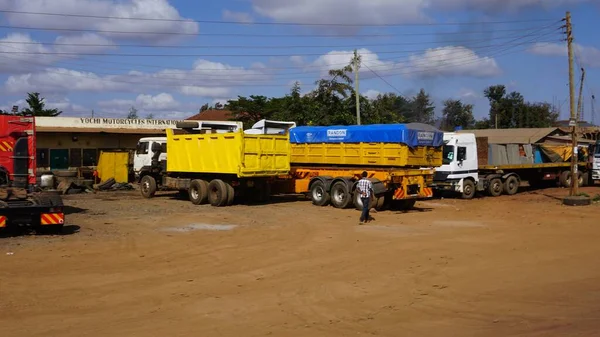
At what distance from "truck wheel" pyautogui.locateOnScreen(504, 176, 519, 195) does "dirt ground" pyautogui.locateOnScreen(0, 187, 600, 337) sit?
10784 mm

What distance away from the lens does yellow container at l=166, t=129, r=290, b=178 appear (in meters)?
20.0

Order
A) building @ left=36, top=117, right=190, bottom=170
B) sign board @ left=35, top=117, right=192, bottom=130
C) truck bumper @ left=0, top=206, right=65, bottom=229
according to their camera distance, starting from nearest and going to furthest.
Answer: truck bumper @ left=0, top=206, right=65, bottom=229 < building @ left=36, top=117, right=190, bottom=170 < sign board @ left=35, top=117, right=192, bottom=130

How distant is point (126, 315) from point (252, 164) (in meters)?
13.4

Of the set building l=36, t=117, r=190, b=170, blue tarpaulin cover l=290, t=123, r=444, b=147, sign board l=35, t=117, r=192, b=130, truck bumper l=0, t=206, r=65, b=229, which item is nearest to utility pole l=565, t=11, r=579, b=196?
blue tarpaulin cover l=290, t=123, r=444, b=147

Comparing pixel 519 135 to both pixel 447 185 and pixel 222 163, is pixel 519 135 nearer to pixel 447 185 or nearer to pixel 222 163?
pixel 447 185

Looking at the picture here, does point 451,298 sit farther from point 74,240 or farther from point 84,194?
point 84,194

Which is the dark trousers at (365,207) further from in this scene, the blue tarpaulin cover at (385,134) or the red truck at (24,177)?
the red truck at (24,177)

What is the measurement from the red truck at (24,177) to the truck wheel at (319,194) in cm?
989

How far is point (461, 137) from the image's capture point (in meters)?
24.3

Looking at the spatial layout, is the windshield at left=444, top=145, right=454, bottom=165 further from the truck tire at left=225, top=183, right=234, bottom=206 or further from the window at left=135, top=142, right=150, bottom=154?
the window at left=135, top=142, right=150, bottom=154

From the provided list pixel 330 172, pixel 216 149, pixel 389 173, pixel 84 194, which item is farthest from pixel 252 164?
pixel 84 194

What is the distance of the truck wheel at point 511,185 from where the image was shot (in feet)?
89.8

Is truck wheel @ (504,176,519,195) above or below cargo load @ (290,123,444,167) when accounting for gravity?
below

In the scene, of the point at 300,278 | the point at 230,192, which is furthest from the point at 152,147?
the point at 300,278
